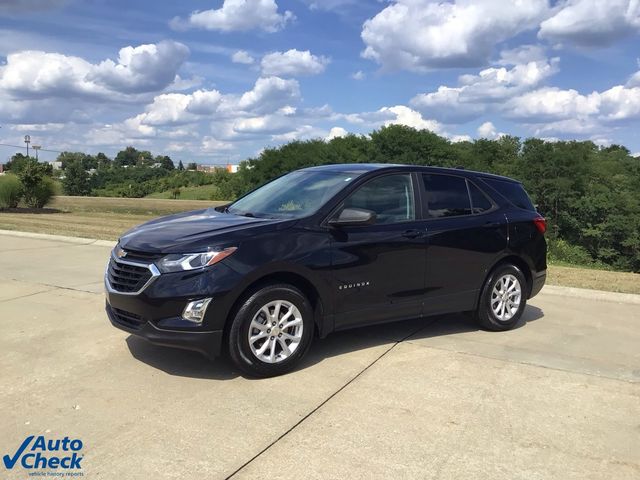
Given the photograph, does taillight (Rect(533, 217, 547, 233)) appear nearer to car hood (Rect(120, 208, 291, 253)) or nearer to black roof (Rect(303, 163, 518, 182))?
black roof (Rect(303, 163, 518, 182))

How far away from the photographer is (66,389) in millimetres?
4426

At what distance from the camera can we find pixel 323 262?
4.89 metres

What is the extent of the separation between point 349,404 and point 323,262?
122cm

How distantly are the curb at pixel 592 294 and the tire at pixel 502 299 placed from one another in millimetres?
2117

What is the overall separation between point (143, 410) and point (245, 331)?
929 mm

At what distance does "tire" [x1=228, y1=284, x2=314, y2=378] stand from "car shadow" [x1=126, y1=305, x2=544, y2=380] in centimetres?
23

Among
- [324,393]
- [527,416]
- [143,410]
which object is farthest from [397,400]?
[143,410]

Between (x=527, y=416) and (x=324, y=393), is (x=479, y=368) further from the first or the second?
(x=324, y=393)

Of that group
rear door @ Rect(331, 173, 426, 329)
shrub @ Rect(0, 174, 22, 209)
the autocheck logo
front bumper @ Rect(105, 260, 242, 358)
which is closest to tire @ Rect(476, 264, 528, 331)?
rear door @ Rect(331, 173, 426, 329)

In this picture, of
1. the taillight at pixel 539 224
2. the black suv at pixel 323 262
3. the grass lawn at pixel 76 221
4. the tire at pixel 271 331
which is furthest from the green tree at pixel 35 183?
the tire at pixel 271 331

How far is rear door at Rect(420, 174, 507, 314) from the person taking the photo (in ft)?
18.6

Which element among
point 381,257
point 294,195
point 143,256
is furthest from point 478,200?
point 143,256

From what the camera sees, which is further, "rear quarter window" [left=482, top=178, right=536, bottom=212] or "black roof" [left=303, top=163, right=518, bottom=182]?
"rear quarter window" [left=482, top=178, right=536, bottom=212]

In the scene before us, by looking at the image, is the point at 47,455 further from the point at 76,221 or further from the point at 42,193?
the point at 42,193
